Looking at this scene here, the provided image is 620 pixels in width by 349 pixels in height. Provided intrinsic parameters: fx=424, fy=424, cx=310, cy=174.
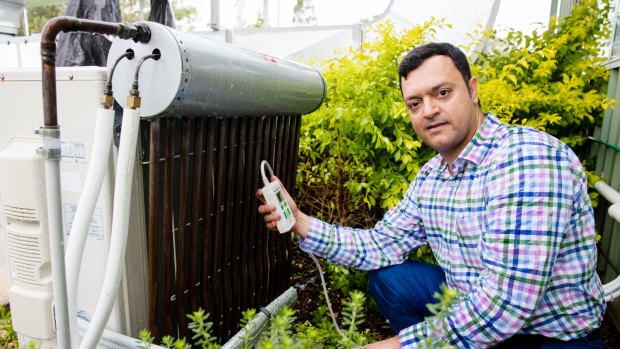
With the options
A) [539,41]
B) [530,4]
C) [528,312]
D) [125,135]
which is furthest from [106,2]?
[530,4]

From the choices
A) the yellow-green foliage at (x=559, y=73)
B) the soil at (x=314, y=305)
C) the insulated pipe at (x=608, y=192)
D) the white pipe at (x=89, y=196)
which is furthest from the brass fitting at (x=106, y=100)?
the insulated pipe at (x=608, y=192)

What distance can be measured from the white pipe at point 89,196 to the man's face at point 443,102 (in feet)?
3.37

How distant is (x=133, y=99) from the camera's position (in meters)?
1.14

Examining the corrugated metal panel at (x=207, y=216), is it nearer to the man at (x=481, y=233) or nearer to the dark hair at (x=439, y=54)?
the man at (x=481, y=233)

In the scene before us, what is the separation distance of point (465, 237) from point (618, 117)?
5.78 feet

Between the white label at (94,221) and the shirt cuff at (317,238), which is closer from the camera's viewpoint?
the white label at (94,221)

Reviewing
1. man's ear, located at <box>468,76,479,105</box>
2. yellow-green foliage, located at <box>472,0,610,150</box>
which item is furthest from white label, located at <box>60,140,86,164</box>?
yellow-green foliage, located at <box>472,0,610,150</box>

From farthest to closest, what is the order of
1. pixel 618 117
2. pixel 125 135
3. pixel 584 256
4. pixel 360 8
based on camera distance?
pixel 360 8 < pixel 618 117 < pixel 584 256 < pixel 125 135

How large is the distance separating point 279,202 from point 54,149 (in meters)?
0.89

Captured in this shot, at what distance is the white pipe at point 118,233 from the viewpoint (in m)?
1.14

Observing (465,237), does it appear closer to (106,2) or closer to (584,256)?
(584,256)

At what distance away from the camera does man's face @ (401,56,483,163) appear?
1503mm

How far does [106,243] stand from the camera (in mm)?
1347

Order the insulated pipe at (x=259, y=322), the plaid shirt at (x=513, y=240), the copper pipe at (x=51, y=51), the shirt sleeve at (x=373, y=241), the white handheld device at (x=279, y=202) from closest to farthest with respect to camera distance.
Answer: the copper pipe at (x=51, y=51) < the plaid shirt at (x=513, y=240) < the insulated pipe at (x=259, y=322) < the white handheld device at (x=279, y=202) < the shirt sleeve at (x=373, y=241)
